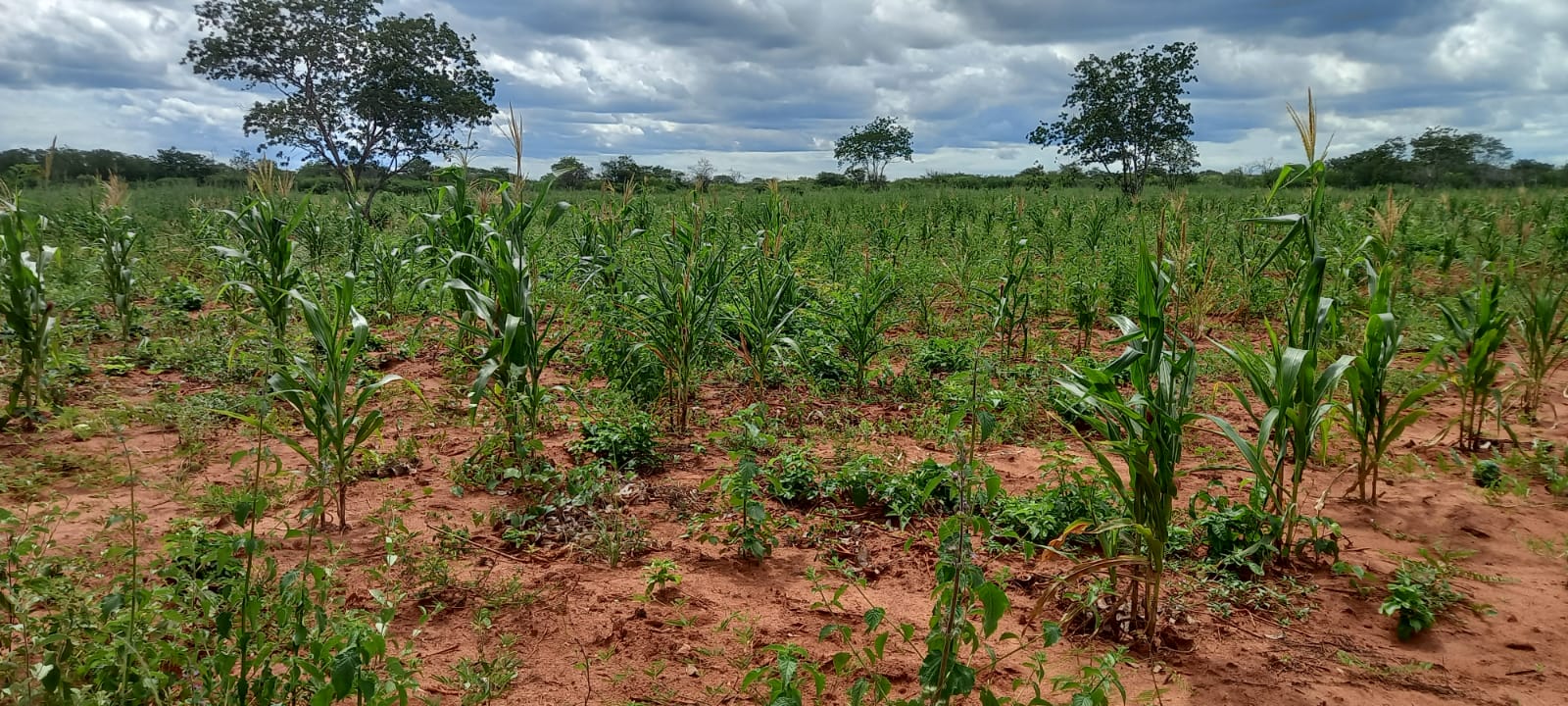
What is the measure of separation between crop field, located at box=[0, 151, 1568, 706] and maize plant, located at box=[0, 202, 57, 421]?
2cm

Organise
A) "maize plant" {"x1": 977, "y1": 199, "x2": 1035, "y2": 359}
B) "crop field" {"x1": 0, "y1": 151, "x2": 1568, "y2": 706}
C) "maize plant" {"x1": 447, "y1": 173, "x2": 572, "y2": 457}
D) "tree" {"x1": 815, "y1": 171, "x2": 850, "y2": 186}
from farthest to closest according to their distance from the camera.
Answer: "tree" {"x1": 815, "y1": 171, "x2": 850, "y2": 186}
"maize plant" {"x1": 977, "y1": 199, "x2": 1035, "y2": 359}
"maize plant" {"x1": 447, "y1": 173, "x2": 572, "y2": 457}
"crop field" {"x1": 0, "y1": 151, "x2": 1568, "y2": 706}

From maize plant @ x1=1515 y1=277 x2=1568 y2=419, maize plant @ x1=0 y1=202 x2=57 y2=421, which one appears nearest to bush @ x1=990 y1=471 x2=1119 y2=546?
maize plant @ x1=1515 y1=277 x2=1568 y2=419

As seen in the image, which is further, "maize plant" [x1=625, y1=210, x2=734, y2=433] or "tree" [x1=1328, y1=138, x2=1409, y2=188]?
"tree" [x1=1328, y1=138, x2=1409, y2=188]

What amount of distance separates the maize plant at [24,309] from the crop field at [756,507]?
0.9 inches

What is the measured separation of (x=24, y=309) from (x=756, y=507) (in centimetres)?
414

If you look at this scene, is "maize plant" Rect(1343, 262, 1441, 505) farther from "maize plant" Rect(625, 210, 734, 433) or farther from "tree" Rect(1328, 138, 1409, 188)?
"tree" Rect(1328, 138, 1409, 188)

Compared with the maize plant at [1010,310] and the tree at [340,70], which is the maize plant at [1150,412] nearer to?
the maize plant at [1010,310]

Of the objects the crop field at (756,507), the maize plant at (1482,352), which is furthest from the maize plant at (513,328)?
the maize plant at (1482,352)

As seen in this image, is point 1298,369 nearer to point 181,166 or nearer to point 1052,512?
point 1052,512

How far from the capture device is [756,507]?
121 inches

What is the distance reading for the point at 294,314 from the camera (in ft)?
21.7

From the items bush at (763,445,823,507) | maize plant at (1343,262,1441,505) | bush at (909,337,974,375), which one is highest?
maize plant at (1343,262,1441,505)

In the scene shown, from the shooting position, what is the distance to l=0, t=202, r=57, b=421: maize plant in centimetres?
413

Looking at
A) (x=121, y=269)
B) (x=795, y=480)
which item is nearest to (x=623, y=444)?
(x=795, y=480)
